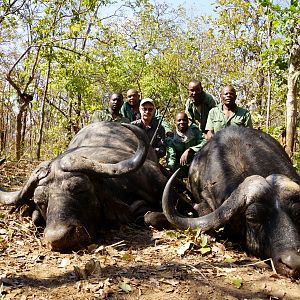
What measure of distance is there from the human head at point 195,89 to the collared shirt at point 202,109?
0.64ft

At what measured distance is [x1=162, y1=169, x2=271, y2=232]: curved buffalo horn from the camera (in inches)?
145

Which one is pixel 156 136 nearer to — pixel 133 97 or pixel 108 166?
pixel 133 97

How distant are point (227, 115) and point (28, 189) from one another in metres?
4.06

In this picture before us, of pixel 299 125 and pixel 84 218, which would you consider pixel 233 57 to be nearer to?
pixel 299 125

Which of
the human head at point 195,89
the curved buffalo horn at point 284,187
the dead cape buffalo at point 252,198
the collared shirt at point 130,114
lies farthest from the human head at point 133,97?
the curved buffalo horn at point 284,187

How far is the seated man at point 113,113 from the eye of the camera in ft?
27.9

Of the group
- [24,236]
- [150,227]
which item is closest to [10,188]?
[24,236]

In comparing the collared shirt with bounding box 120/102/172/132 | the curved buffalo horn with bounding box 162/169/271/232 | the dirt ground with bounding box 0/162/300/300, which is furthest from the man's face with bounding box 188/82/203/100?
the curved buffalo horn with bounding box 162/169/271/232

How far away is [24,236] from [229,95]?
4392 millimetres

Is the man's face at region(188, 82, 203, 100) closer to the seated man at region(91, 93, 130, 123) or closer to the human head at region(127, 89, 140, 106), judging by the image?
the human head at region(127, 89, 140, 106)

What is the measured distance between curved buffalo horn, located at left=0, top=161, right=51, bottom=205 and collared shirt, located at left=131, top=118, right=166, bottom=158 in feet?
10.3

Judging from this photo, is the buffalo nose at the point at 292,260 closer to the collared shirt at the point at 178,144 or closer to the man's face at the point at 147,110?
the collared shirt at the point at 178,144

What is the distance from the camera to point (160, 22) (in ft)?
91.9

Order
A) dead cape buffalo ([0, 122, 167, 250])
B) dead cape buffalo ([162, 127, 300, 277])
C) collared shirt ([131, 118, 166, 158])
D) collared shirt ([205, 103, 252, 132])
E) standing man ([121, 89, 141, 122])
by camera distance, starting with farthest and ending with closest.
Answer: standing man ([121, 89, 141, 122]) → collared shirt ([131, 118, 166, 158]) → collared shirt ([205, 103, 252, 132]) → dead cape buffalo ([0, 122, 167, 250]) → dead cape buffalo ([162, 127, 300, 277])
